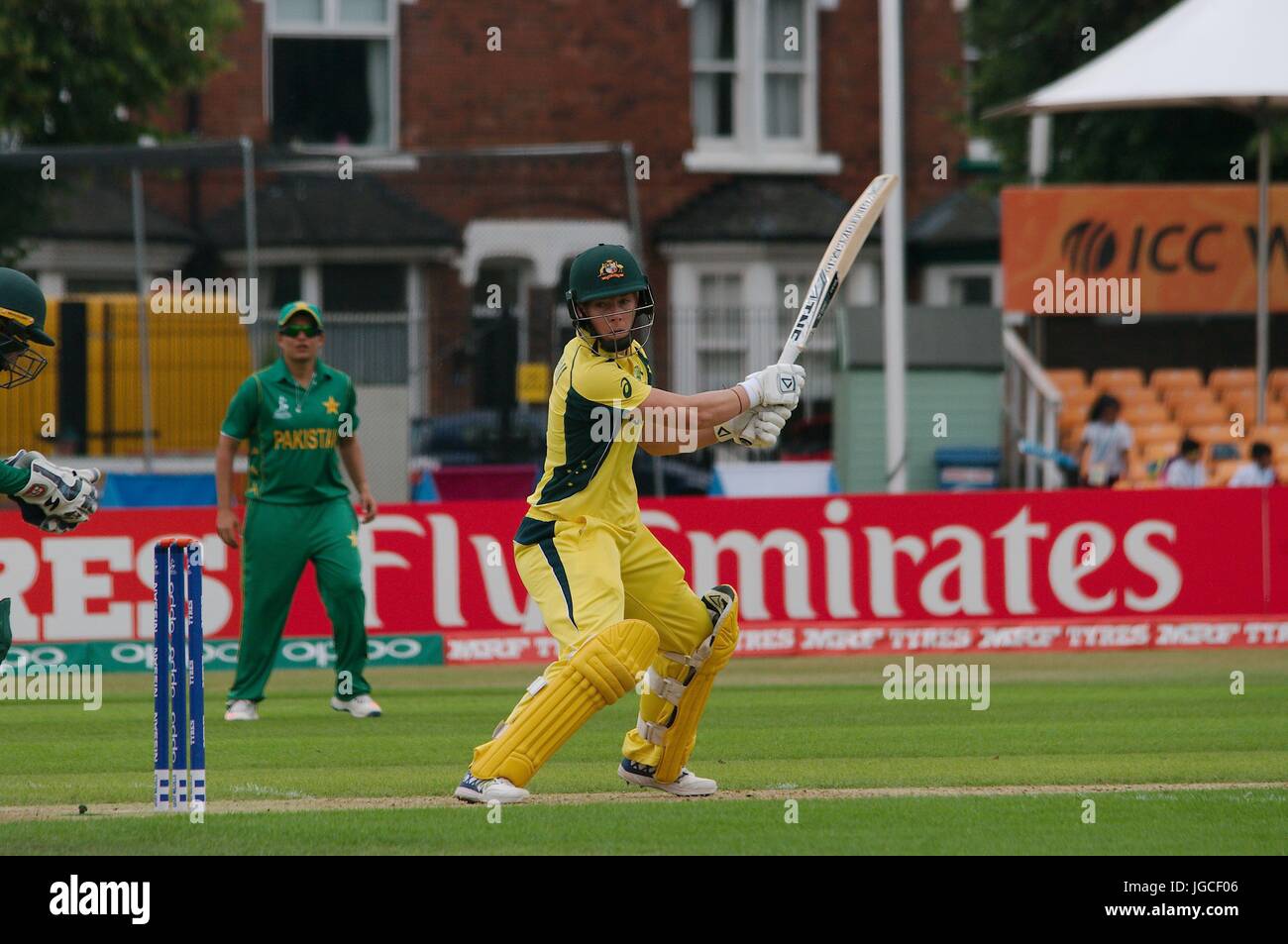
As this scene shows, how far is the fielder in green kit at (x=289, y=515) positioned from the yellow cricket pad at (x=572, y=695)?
387 cm

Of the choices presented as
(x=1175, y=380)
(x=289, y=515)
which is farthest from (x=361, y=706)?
(x=1175, y=380)

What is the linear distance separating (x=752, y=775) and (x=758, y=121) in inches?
847

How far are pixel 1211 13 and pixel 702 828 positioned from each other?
51.0 feet

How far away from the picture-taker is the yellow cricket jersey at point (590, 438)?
723 cm

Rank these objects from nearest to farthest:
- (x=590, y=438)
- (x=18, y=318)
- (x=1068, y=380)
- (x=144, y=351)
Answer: (x=18, y=318), (x=590, y=438), (x=144, y=351), (x=1068, y=380)

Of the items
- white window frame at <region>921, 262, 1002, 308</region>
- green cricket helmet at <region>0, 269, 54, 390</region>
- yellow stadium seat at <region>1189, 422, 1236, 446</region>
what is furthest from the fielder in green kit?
white window frame at <region>921, 262, 1002, 308</region>

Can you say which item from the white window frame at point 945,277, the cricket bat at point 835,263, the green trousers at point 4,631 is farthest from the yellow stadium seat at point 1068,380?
the green trousers at point 4,631

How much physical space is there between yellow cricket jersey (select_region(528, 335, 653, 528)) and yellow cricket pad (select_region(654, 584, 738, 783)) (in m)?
0.53

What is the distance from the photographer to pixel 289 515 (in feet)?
35.6

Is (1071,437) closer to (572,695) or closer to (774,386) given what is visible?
(774,386)

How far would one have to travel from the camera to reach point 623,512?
24.6ft
